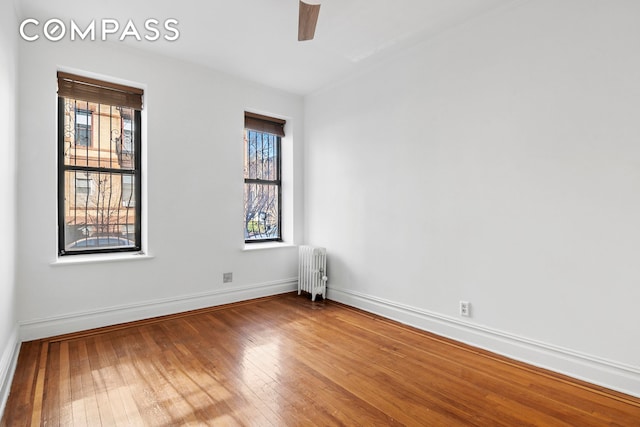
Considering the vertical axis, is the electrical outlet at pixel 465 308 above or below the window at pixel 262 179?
below

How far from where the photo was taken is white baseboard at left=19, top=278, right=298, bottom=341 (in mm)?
2887

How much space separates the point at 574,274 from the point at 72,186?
429 centimetres

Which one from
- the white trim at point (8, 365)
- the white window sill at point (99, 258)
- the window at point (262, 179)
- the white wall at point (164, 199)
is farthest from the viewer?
the window at point (262, 179)

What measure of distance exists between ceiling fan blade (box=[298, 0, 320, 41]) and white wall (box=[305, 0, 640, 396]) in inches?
56.1

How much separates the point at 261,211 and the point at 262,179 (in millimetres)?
438

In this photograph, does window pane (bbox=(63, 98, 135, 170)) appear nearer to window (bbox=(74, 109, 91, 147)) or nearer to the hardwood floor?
window (bbox=(74, 109, 91, 147))

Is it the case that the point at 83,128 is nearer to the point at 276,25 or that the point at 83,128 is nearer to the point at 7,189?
the point at 7,189

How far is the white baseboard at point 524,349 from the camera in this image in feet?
7.02

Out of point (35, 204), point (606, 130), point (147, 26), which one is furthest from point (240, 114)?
point (606, 130)

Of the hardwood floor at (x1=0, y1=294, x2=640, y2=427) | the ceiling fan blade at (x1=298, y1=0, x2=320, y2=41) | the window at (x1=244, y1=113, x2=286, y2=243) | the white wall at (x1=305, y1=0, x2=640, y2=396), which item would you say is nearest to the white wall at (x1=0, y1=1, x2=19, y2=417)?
the hardwood floor at (x1=0, y1=294, x2=640, y2=427)

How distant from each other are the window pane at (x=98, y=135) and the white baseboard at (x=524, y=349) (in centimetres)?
313

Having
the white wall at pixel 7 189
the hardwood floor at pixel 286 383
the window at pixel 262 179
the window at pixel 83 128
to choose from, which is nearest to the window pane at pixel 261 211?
the window at pixel 262 179

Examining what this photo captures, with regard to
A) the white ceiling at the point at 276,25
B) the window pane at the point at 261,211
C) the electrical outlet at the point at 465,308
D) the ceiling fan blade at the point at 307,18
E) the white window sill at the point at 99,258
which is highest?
the white ceiling at the point at 276,25

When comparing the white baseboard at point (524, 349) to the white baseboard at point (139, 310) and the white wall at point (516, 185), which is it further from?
the white baseboard at point (139, 310)
